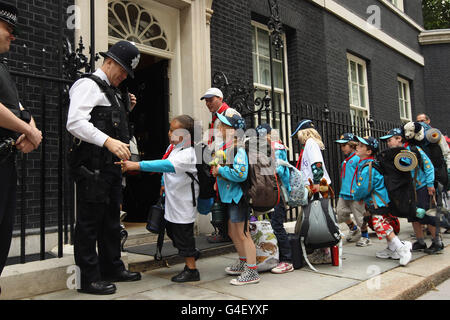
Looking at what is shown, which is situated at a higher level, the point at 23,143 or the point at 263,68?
the point at 263,68

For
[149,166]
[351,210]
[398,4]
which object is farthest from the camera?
[398,4]

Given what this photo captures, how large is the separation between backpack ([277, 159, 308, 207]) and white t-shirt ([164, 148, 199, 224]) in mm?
1070

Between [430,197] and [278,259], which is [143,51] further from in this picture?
[430,197]

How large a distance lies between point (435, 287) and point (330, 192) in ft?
4.83

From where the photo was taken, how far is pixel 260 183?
3.54 m

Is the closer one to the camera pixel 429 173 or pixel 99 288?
pixel 99 288

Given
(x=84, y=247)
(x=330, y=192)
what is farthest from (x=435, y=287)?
(x=84, y=247)

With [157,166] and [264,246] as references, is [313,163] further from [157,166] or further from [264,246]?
[157,166]

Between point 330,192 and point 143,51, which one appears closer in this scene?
point 330,192

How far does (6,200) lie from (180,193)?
1.58 metres

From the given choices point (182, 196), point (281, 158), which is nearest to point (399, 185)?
point (281, 158)

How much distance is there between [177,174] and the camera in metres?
3.58

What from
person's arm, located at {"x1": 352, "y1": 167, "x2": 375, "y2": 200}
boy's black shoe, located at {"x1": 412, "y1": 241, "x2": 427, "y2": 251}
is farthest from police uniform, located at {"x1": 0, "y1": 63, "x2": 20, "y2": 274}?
boy's black shoe, located at {"x1": 412, "y1": 241, "x2": 427, "y2": 251}

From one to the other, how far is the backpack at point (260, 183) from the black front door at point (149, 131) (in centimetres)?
294
